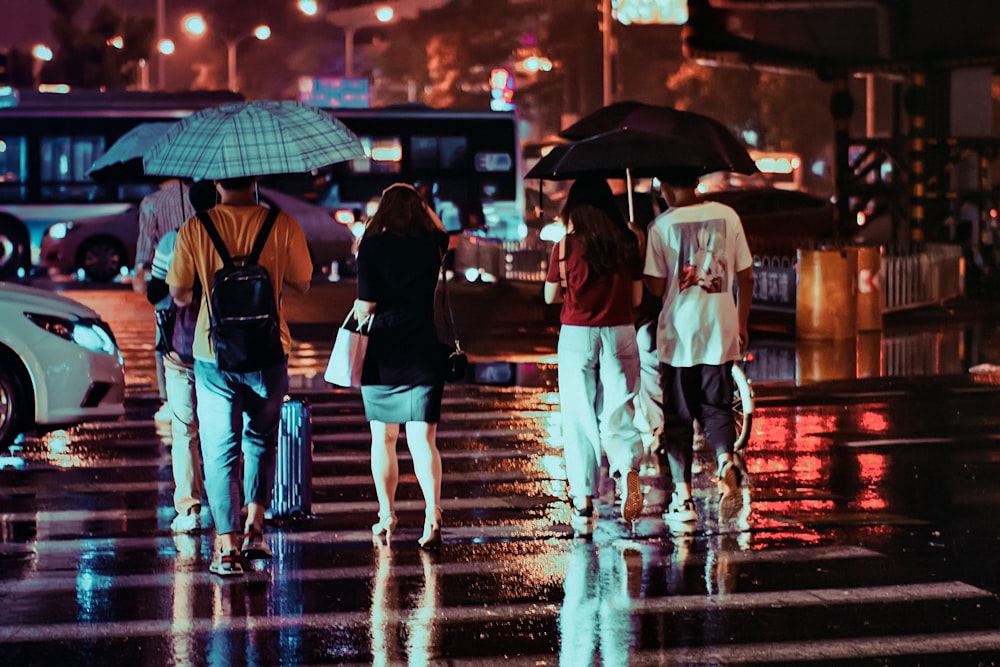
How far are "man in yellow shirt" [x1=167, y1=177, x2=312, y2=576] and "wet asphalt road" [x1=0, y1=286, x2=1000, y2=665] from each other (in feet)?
1.11

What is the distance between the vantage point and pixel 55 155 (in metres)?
36.1

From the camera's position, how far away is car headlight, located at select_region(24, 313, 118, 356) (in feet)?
36.3

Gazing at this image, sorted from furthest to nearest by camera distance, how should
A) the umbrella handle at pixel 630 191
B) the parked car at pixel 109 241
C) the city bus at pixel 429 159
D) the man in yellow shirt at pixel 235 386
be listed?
1. the city bus at pixel 429 159
2. the parked car at pixel 109 241
3. the umbrella handle at pixel 630 191
4. the man in yellow shirt at pixel 235 386

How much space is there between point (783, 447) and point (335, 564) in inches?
187

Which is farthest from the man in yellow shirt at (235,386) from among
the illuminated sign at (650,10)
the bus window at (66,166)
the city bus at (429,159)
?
the illuminated sign at (650,10)

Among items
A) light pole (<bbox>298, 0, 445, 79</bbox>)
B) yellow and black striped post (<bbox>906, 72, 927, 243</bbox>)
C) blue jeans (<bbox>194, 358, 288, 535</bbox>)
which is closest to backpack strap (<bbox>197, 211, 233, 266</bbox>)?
blue jeans (<bbox>194, 358, 288, 535</bbox>)

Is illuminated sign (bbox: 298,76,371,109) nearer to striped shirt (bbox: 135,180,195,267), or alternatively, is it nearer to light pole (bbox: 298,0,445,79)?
light pole (bbox: 298,0,445,79)

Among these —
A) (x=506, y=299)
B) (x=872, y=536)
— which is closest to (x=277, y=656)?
(x=872, y=536)

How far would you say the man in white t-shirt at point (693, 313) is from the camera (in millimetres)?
8930

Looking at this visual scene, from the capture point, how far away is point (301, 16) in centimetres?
10588

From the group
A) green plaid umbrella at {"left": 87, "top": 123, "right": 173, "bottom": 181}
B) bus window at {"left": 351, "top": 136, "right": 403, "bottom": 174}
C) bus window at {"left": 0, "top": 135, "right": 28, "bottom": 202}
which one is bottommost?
green plaid umbrella at {"left": 87, "top": 123, "right": 173, "bottom": 181}

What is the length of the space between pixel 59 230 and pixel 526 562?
2744cm

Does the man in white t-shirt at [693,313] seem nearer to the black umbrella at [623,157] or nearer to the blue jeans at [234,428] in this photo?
the black umbrella at [623,157]

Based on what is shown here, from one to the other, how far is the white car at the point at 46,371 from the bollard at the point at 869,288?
12058 mm
